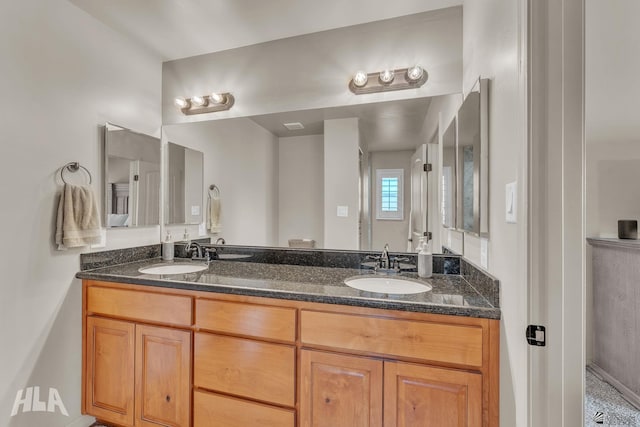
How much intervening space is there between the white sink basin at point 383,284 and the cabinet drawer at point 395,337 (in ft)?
0.95

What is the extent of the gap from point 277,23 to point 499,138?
151 cm

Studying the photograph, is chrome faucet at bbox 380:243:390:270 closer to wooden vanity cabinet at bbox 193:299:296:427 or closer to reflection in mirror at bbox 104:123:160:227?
wooden vanity cabinet at bbox 193:299:296:427

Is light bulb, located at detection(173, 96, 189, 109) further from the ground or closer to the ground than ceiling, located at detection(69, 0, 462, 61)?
closer to the ground

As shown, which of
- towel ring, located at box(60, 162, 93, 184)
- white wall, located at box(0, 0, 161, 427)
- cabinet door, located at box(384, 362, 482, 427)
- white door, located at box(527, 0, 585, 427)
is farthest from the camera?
towel ring, located at box(60, 162, 93, 184)

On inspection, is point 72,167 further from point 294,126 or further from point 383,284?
point 383,284

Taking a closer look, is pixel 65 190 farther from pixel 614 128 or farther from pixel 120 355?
pixel 614 128

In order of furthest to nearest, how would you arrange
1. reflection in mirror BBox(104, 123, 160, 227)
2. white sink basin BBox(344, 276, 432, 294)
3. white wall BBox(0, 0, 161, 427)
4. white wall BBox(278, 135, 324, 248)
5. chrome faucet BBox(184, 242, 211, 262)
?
chrome faucet BBox(184, 242, 211, 262)
white wall BBox(278, 135, 324, 248)
reflection in mirror BBox(104, 123, 160, 227)
white sink basin BBox(344, 276, 432, 294)
white wall BBox(0, 0, 161, 427)

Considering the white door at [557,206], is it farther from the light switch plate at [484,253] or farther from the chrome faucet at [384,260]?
the chrome faucet at [384,260]

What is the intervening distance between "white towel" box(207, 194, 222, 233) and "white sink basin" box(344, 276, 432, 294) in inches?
46.6

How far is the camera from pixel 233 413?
1376 mm

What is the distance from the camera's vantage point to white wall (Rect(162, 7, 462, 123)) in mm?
1711

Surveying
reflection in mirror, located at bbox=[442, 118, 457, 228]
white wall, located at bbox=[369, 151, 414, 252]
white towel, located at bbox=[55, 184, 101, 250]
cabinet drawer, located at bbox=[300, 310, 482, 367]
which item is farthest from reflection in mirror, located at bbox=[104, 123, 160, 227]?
reflection in mirror, located at bbox=[442, 118, 457, 228]

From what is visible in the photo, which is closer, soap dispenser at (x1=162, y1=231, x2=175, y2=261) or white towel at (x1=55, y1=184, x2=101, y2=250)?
white towel at (x1=55, y1=184, x2=101, y2=250)

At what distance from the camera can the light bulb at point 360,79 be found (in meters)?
1.80
